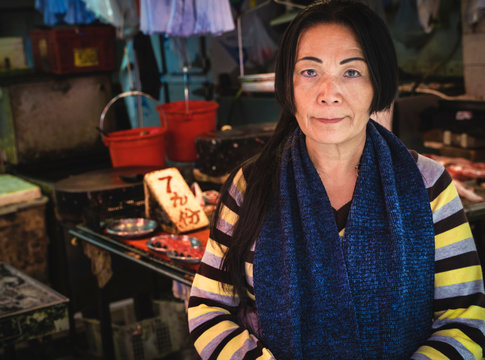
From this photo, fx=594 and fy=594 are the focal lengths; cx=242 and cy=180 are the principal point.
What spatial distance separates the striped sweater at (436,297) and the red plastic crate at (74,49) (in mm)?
4083

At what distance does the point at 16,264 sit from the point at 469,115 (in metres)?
3.61

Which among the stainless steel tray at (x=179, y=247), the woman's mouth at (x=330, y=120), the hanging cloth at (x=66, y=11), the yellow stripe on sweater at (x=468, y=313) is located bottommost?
the stainless steel tray at (x=179, y=247)

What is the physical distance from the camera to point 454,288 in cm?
171

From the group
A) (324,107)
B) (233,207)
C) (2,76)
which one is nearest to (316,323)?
(233,207)

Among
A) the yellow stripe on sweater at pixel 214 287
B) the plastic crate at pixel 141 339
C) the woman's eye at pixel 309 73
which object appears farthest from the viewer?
the plastic crate at pixel 141 339

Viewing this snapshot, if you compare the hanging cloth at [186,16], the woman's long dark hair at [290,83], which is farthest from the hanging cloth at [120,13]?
the woman's long dark hair at [290,83]

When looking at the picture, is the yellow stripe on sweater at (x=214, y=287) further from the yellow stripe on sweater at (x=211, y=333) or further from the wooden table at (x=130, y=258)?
the wooden table at (x=130, y=258)

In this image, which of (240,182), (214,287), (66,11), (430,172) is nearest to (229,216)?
(240,182)

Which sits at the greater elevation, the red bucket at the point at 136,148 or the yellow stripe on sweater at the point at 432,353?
the red bucket at the point at 136,148

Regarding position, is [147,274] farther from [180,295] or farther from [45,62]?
[45,62]

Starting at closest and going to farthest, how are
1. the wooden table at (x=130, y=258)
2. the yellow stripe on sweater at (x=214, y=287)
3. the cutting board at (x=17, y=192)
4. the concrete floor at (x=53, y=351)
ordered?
the yellow stripe on sweater at (x=214, y=287) < the wooden table at (x=130, y=258) < the concrete floor at (x=53, y=351) < the cutting board at (x=17, y=192)

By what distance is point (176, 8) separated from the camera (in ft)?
14.3

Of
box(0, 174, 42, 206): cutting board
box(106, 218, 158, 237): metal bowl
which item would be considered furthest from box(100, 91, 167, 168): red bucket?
box(106, 218, 158, 237): metal bowl

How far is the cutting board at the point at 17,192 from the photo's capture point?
452 cm
